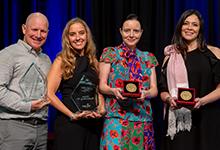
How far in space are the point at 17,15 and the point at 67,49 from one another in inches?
Answer: 70.5

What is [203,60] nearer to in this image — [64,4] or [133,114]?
[133,114]


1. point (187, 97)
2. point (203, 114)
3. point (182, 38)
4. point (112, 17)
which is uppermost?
point (112, 17)

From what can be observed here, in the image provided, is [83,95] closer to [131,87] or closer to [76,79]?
[76,79]

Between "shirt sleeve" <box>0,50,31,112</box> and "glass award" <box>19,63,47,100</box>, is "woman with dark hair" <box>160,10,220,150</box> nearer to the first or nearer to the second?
"glass award" <box>19,63,47,100</box>

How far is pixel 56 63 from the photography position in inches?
114

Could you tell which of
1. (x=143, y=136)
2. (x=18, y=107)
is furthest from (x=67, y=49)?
(x=143, y=136)

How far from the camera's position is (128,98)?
2930 mm

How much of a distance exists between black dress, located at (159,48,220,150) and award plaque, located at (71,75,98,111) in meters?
0.73

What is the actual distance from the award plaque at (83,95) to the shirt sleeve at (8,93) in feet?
1.18

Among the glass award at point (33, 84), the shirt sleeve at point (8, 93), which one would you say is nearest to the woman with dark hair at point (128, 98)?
the glass award at point (33, 84)

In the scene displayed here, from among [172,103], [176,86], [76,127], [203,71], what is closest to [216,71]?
[203,71]

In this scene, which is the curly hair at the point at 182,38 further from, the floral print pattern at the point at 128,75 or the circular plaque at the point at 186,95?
the circular plaque at the point at 186,95

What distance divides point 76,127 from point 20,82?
0.50 metres

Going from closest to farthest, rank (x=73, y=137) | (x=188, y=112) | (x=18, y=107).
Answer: (x=18, y=107) < (x=73, y=137) < (x=188, y=112)
